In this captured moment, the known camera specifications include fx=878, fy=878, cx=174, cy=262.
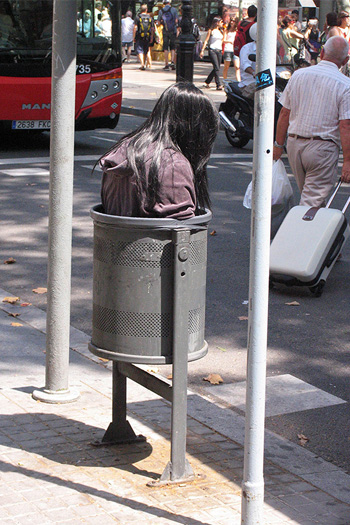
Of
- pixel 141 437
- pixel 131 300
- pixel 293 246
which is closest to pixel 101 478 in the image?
pixel 141 437

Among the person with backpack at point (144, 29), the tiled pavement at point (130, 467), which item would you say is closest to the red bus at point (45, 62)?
the tiled pavement at point (130, 467)

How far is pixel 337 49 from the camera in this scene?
7.52 meters

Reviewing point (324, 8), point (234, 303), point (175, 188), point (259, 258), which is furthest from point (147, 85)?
point (259, 258)

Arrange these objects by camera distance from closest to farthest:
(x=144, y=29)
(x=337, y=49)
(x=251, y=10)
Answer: (x=337, y=49) → (x=251, y=10) → (x=144, y=29)

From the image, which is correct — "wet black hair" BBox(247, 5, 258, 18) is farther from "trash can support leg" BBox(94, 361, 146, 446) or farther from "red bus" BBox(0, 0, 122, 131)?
"trash can support leg" BBox(94, 361, 146, 446)

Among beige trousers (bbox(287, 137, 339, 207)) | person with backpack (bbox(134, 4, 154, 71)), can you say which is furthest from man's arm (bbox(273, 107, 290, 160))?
person with backpack (bbox(134, 4, 154, 71))

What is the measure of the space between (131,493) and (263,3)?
2.01 m

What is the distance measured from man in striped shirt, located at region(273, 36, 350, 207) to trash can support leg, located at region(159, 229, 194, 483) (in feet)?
13.5

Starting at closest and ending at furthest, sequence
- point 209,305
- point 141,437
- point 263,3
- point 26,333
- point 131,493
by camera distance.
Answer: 1. point 263,3
2. point 131,493
3. point 141,437
4. point 26,333
5. point 209,305

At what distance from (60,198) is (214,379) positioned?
1.51 m

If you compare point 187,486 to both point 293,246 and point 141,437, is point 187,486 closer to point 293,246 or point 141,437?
point 141,437

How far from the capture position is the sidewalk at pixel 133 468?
348 cm

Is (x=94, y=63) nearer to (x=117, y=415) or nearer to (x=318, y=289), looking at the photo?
(x=318, y=289)

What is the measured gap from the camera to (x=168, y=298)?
366cm
